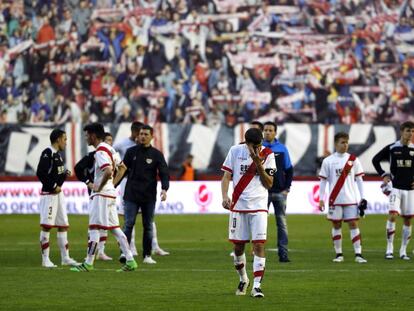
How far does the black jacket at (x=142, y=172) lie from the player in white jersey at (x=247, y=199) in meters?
5.74

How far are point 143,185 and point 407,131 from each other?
16.4 feet

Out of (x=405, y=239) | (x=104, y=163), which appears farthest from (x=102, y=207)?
(x=405, y=239)

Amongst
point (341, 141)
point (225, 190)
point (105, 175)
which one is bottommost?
point (225, 190)

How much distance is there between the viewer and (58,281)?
52.0 feet

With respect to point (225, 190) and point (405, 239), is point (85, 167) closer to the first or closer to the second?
point (225, 190)

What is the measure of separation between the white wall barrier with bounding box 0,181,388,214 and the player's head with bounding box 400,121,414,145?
16.7 meters

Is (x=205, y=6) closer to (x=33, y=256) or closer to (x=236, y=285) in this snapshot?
(x=33, y=256)

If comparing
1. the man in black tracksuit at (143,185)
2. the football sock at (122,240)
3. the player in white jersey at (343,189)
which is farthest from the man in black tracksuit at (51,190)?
the player in white jersey at (343,189)

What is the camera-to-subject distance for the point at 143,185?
64.8 feet

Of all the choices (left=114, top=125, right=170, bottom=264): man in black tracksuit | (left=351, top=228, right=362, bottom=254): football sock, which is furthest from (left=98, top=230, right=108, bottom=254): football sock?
(left=351, top=228, right=362, bottom=254): football sock

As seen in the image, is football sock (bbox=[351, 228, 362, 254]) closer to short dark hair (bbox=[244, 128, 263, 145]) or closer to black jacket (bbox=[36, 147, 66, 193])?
black jacket (bbox=[36, 147, 66, 193])

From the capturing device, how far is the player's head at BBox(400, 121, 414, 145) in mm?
20297

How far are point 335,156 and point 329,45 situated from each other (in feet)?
90.7

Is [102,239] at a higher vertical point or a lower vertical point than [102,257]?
higher
